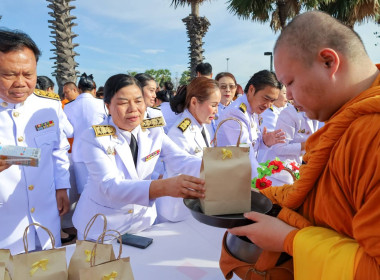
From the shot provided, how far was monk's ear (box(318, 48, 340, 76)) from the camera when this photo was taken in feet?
2.76

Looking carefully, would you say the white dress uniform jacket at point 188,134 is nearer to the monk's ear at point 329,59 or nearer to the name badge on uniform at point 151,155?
the name badge on uniform at point 151,155

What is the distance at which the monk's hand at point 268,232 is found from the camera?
0.91 meters

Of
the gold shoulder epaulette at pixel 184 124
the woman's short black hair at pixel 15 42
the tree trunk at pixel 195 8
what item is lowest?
the gold shoulder epaulette at pixel 184 124

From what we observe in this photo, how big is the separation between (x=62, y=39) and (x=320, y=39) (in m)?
9.79

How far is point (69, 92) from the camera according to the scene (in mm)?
5957

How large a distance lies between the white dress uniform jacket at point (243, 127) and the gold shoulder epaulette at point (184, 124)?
0.51m

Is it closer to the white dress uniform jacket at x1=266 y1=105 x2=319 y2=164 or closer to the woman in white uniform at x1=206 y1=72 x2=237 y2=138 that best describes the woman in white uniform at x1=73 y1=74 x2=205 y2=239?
the white dress uniform jacket at x1=266 y1=105 x2=319 y2=164

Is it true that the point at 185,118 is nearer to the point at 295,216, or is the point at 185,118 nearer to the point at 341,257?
the point at 295,216

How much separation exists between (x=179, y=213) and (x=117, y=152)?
622 millimetres

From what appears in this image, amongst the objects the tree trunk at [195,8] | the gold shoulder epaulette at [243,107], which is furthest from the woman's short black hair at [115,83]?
the tree trunk at [195,8]

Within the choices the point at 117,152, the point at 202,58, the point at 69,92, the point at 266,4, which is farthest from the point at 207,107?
the point at 202,58

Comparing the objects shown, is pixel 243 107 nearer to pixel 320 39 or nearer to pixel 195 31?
pixel 320 39

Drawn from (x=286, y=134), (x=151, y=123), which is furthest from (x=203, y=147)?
(x=286, y=134)

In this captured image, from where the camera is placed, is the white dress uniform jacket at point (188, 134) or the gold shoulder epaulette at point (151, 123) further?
the white dress uniform jacket at point (188, 134)
